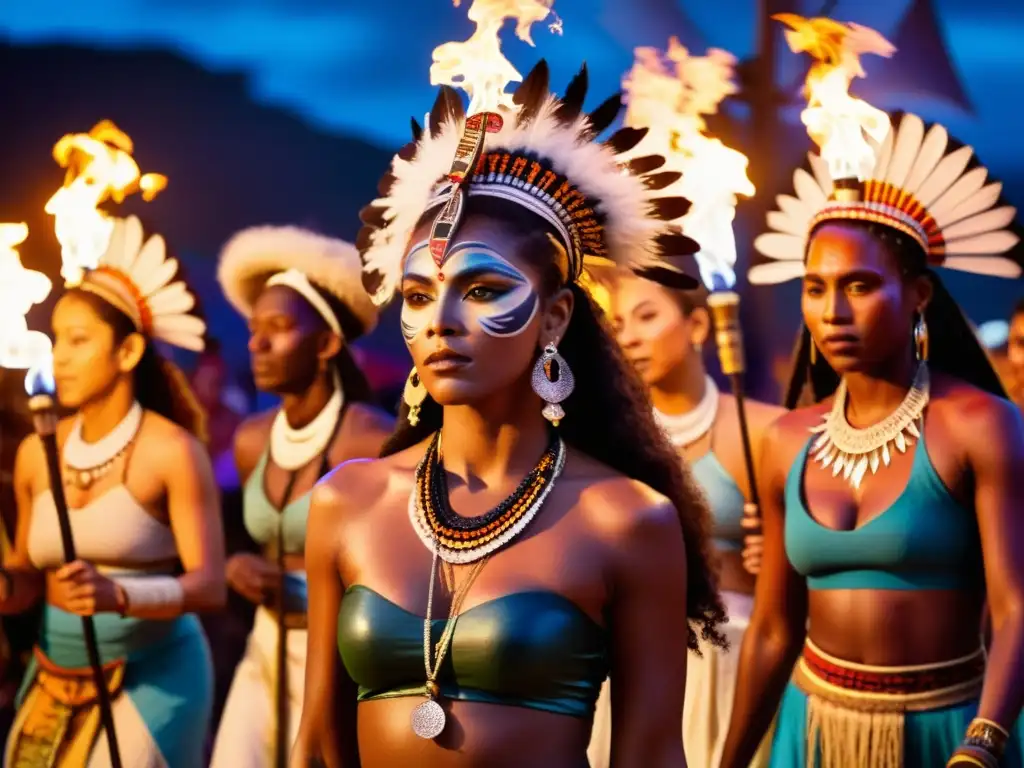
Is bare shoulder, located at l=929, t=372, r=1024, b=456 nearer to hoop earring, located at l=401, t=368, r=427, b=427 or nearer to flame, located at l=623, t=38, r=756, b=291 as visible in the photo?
flame, located at l=623, t=38, r=756, b=291

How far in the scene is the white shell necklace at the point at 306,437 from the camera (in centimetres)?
568

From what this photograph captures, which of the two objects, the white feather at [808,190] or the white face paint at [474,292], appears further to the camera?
the white feather at [808,190]

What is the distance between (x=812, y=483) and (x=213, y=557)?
6.79ft

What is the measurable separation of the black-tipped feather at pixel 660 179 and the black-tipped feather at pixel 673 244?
0.09 m

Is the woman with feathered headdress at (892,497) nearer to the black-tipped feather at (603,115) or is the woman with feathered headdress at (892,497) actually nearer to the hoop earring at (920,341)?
the hoop earring at (920,341)

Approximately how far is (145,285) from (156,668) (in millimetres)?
1352

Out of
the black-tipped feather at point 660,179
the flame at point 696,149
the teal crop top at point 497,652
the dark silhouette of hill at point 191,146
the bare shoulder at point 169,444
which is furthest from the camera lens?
the dark silhouette of hill at point 191,146

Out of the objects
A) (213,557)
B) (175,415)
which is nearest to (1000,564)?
(213,557)

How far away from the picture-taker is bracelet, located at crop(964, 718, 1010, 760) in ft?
11.2

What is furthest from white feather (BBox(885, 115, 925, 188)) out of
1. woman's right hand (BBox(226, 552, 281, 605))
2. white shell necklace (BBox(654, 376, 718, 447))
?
woman's right hand (BBox(226, 552, 281, 605))

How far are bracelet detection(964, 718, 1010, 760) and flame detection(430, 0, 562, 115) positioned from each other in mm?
1754

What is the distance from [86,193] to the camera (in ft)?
17.5

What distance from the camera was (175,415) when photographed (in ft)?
17.8

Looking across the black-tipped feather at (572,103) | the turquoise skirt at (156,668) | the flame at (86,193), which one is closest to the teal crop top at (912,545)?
the black-tipped feather at (572,103)
